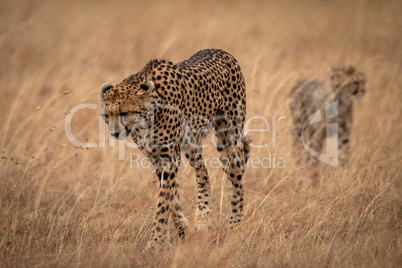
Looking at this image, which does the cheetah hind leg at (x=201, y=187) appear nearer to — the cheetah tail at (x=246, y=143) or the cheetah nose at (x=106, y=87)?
the cheetah tail at (x=246, y=143)

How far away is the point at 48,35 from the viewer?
35.0 ft

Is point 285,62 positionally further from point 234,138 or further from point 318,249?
point 318,249

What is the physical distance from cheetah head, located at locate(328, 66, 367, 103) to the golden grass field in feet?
2.25

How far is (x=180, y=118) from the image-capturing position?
4203mm

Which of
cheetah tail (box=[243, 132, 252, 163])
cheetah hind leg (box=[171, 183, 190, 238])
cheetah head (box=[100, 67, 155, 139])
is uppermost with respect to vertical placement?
cheetah head (box=[100, 67, 155, 139])

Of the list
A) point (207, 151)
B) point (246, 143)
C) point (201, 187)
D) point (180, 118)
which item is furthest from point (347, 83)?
point (180, 118)

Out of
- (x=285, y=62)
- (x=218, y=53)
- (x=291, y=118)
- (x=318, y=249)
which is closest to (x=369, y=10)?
(x=285, y=62)

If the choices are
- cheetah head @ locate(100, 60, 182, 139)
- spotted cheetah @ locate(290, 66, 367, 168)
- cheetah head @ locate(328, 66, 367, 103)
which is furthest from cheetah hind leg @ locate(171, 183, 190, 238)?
cheetah head @ locate(328, 66, 367, 103)

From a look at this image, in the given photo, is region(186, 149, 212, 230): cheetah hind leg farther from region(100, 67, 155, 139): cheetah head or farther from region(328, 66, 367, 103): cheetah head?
region(328, 66, 367, 103): cheetah head

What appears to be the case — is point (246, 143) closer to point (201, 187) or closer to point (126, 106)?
point (201, 187)

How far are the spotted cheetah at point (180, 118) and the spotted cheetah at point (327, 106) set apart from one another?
1998mm

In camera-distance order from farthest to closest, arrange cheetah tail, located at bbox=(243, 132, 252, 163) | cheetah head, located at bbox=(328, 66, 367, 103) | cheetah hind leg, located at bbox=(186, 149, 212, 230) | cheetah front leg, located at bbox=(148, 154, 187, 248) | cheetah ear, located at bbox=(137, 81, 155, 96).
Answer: cheetah head, located at bbox=(328, 66, 367, 103), cheetah tail, located at bbox=(243, 132, 252, 163), cheetah hind leg, located at bbox=(186, 149, 212, 230), cheetah front leg, located at bbox=(148, 154, 187, 248), cheetah ear, located at bbox=(137, 81, 155, 96)

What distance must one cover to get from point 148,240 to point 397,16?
1124cm

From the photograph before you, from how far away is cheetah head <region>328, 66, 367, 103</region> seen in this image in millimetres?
6742
